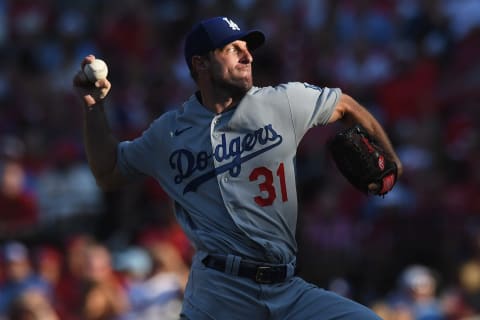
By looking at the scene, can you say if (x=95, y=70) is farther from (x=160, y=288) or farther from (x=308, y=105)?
(x=160, y=288)

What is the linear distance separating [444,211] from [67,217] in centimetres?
480

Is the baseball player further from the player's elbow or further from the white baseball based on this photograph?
the white baseball

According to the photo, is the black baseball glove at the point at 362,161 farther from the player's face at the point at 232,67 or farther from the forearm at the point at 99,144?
the forearm at the point at 99,144

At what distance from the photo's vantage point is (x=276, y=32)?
12352 mm

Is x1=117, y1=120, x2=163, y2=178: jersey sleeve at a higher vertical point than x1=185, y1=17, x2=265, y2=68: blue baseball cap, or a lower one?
lower

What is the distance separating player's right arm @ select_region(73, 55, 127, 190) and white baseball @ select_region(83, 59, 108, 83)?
0.02 meters

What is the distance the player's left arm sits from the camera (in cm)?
518

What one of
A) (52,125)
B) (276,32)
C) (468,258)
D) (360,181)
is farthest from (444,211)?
(52,125)

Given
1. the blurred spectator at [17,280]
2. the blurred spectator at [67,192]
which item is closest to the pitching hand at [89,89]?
the blurred spectator at [17,280]

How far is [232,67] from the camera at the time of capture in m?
5.07

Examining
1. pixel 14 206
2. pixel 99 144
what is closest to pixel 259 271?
pixel 99 144

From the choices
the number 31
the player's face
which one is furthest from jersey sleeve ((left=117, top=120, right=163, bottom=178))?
the number 31

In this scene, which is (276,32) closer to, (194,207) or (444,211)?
(444,211)

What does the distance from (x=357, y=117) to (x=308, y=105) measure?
350mm
